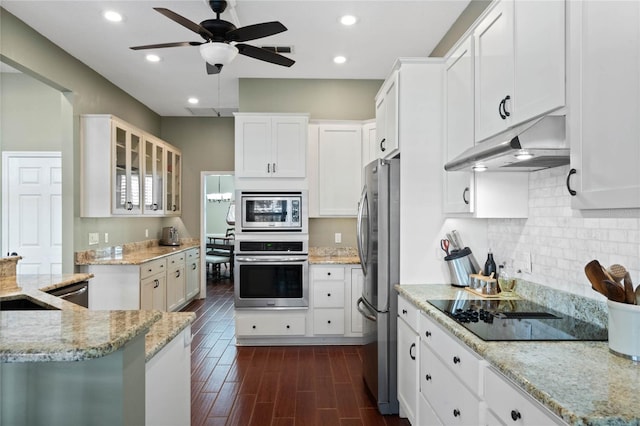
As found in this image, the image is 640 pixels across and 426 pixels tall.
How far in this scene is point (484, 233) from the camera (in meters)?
2.75

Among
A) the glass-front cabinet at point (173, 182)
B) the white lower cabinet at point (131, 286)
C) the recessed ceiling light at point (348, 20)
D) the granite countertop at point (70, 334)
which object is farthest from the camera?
the glass-front cabinet at point (173, 182)

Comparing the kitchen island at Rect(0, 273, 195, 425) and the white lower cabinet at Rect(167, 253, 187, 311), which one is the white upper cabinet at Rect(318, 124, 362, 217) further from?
the kitchen island at Rect(0, 273, 195, 425)

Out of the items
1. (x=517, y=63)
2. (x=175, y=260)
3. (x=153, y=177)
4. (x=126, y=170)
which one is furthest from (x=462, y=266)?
(x=153, y=177)

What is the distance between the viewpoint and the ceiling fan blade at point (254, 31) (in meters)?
2.40

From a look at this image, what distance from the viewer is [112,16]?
10.5ft

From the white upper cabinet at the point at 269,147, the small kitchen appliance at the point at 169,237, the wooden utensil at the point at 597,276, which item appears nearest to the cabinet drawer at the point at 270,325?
the white upper cabinet at the point at 269,147

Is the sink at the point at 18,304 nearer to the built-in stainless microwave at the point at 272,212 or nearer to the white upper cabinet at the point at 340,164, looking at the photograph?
the built-in stainless microwave at the point at 272,212

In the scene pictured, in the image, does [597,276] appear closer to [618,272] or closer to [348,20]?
[618,272]

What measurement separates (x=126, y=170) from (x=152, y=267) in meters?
1.20

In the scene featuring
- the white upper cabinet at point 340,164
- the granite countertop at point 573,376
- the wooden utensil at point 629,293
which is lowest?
the granite countertop at point 573,376

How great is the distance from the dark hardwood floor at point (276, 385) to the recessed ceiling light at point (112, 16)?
10.4 ft

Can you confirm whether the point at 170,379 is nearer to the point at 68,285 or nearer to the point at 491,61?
the point at 68,285

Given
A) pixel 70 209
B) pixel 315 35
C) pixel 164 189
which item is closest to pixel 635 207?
pixel 315 35

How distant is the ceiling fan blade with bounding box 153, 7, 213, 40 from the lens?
2.31m
